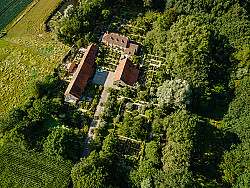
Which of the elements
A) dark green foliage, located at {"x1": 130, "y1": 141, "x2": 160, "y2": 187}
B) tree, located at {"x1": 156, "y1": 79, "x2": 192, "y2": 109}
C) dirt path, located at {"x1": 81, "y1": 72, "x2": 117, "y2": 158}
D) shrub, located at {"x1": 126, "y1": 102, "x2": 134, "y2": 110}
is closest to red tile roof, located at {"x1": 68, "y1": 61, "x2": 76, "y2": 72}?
dirt path, located at {"x1": 81, "y1": 72, "x2": 117, "y2": 158}

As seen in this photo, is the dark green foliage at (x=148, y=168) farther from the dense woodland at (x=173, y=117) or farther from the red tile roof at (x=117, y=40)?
the red tile roof at (x=117, y=40)

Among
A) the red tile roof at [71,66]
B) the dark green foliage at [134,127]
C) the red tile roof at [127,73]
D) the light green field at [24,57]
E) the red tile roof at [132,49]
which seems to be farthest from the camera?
the red tile roof at [132,49]

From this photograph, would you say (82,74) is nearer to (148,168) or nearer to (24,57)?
(24,57)

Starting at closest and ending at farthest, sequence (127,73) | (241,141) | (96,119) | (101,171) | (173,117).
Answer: (101,171), (241,141), (173,117), (96,119), (127,73)

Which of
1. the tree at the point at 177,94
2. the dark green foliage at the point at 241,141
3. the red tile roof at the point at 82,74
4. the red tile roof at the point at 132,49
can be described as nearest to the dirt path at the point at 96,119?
the red tile roof at the point at 82,74

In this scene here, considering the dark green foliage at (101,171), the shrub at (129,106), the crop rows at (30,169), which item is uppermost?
the shrub at (129,106)

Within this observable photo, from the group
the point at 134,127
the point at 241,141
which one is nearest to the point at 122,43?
the point at 134,127

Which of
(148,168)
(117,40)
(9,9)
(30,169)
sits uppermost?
(9,9)

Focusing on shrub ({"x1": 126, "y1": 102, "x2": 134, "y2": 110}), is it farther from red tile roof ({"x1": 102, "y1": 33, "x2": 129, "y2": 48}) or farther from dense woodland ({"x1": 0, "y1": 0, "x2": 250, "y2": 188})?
red tile roof ({"x1": 102, "y1": 33, "x2": 129, "y2": 48})
